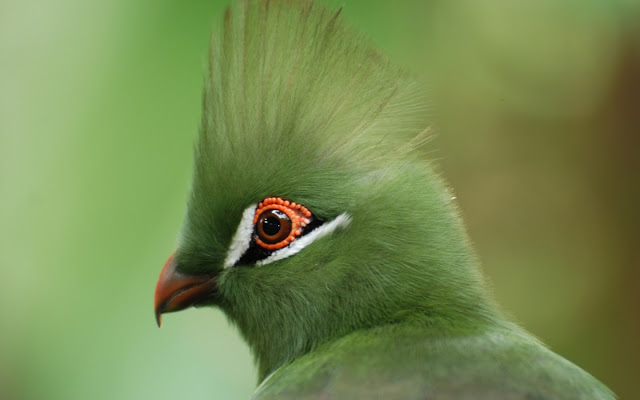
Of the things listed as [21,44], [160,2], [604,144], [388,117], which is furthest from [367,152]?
[604,144]

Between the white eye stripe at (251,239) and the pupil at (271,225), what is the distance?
41 mm

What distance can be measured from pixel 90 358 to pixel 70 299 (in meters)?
0.24

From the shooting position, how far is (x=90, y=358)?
332 cm

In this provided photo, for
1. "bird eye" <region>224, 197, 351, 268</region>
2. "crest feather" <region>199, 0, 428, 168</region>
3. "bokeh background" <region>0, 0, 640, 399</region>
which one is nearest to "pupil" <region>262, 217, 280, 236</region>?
"bird eye" <region>224, 197, 351, 268</region>

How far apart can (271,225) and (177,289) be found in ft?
1.24

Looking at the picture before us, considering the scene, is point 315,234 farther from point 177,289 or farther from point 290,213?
point 177,289

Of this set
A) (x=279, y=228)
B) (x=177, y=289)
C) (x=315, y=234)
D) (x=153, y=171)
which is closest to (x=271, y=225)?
(x=279, y=228)

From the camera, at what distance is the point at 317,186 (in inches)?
96.9

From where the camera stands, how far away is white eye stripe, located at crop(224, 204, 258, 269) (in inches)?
98.7

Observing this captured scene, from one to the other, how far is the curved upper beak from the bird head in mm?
89

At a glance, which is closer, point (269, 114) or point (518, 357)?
point (518, 357)

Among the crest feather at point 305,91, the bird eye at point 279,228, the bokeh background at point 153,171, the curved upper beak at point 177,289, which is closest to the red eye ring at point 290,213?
the bird eye at point 279,228

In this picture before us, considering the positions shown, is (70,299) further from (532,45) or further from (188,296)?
(532,45)

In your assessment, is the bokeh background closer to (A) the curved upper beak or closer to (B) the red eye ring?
(B) the red eye ring
